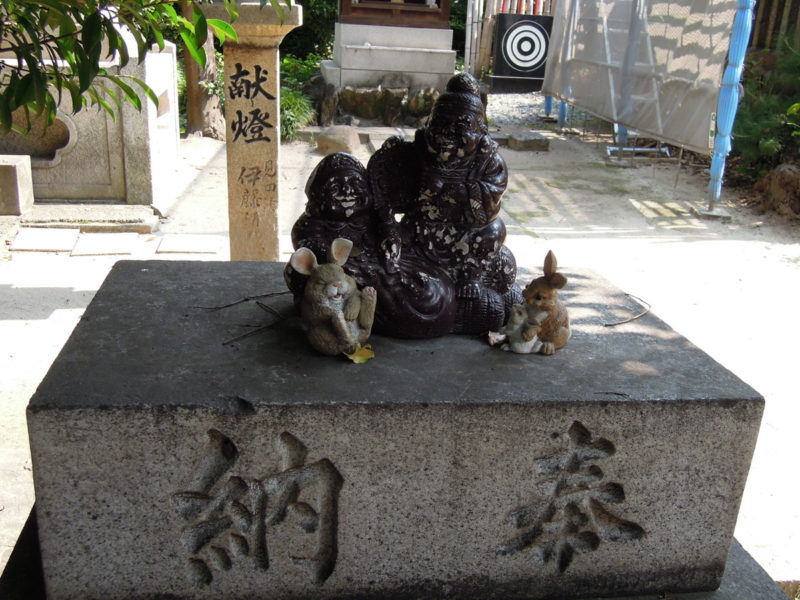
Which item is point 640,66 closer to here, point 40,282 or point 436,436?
point 40,282

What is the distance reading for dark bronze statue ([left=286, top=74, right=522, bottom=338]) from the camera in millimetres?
2242

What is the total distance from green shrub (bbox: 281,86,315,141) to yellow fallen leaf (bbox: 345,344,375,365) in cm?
844

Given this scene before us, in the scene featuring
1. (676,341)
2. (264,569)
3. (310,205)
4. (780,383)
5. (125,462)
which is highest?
(310,205)

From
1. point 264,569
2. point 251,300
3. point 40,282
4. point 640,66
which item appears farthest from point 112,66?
point 640,66

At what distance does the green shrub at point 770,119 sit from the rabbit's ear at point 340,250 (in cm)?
740

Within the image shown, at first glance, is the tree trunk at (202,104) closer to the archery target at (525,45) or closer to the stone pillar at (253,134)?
the stone pillar at (253,134)

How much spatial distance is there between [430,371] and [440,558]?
20.8 inches

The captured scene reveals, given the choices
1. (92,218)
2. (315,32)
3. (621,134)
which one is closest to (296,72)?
(315,32)

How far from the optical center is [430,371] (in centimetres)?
212

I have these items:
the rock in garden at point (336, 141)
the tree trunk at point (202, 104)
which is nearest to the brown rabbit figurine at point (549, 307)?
the rock in garden at point (336, 141)

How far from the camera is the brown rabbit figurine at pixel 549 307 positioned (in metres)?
2.19

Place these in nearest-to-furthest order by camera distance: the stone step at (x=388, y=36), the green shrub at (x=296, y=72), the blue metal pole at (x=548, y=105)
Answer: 1. the stone step at (x=388, y=36)
2. the green shrub at (x=296, y=72)
3. the blue metal pole at (x=548, y=105)

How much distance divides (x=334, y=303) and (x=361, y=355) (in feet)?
0.59

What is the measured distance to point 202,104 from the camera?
9992 mm
